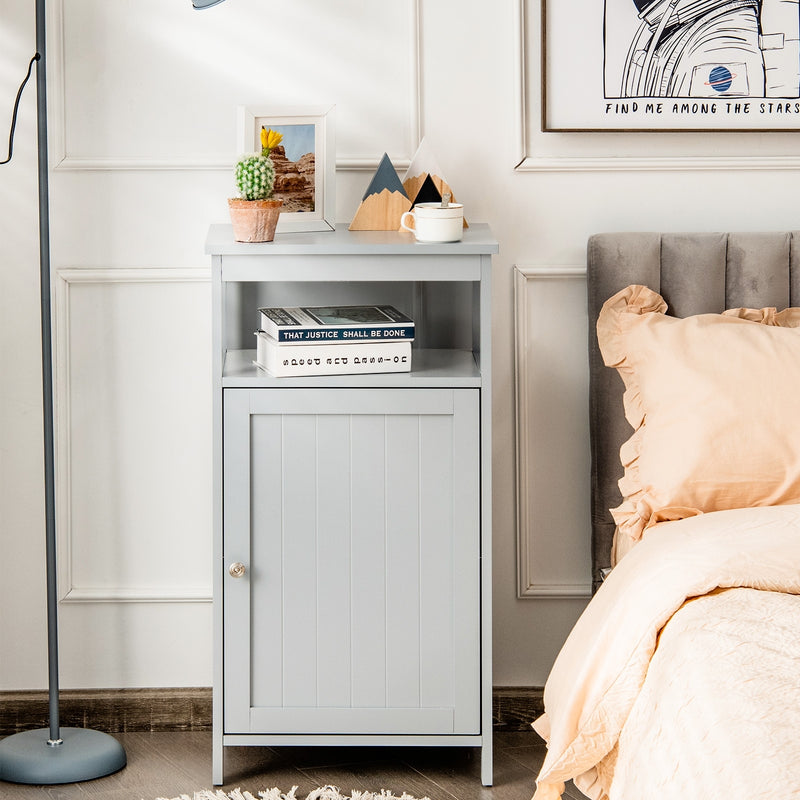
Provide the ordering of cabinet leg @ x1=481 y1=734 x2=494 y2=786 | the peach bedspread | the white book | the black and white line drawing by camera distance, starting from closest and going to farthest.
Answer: the peach bedspread < the white book < cabinet leg @ x1=481 y1=734 x2=494 y2=786 < the black and white line drawing

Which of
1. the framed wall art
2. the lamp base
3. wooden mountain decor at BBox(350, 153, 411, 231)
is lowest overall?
the lamp base

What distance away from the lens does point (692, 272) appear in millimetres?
2209

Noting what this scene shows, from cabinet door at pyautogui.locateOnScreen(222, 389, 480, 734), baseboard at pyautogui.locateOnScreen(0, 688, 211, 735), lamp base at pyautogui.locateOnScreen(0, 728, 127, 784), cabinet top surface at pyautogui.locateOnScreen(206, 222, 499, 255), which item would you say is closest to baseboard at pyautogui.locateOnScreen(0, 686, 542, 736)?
baseboard at pyautogui.locateOnScreen(0, 688, 211, 735)

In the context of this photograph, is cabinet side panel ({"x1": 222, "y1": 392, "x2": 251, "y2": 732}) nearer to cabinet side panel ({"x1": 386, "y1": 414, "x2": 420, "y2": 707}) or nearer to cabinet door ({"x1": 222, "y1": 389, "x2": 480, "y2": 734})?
cabinet door ({"x1": 222, "y1": 389, "x2": 480, "y2": 734})

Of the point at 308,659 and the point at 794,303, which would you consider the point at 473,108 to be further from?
the point at 308,659

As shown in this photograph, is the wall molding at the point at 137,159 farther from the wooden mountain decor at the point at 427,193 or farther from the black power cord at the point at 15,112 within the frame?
the wooden mountain decor at the point at 427,193

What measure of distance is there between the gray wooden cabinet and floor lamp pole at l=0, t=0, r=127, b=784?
11.7 inches

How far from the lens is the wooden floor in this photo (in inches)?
84.6

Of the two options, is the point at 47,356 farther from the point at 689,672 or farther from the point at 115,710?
the point at 689,672

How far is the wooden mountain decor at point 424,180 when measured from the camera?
214cm

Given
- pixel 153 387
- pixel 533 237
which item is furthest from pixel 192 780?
pixel 533 237

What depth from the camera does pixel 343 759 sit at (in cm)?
228

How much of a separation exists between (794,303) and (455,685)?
1084 mm

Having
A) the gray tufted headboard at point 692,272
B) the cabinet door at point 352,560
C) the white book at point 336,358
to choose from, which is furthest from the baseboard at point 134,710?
the white book at point 336,358
